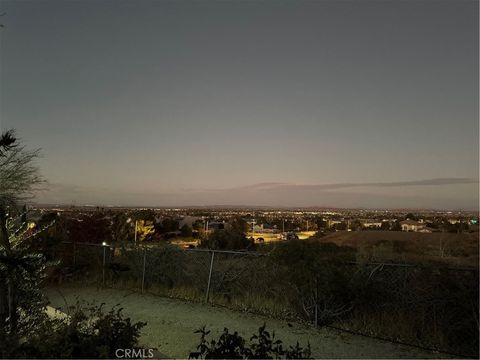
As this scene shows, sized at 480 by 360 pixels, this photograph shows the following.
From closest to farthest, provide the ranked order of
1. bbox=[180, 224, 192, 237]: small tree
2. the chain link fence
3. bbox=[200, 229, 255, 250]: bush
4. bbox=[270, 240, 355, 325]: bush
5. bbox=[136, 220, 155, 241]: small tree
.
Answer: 1. the chain link fence
2. bbox=[270, 240, 355, 325]: bush
3. bbox=[200, 229, 255, 250]: bush
4. bbox=[136, 220, 155, 241]: small tree
5. bbox=[180, 224, 192, 237]: small tree

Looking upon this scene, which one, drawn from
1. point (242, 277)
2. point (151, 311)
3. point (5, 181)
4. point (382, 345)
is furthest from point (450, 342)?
point (5, 181)

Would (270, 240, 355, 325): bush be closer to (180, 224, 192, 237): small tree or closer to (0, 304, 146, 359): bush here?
(0, 304, 146, 359): bush

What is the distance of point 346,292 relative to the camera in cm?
850

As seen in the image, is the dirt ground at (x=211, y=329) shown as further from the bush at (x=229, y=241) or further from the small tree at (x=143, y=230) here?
the small tree at (x=143, y=230)

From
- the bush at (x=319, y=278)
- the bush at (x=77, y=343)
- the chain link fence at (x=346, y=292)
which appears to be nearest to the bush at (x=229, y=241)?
the chain link fence at (x=346, y=292)

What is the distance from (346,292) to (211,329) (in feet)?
9.09

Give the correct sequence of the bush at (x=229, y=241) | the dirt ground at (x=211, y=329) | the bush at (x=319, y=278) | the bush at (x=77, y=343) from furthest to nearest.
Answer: the bush at (x=229, y=241)
the bush at (x=319, y=278)
the dirt ground at (x=211, y=329)
the bush at (x=77, y=343)

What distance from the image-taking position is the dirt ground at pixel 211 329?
673cm

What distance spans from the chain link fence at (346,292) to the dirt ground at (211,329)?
1.31 feet

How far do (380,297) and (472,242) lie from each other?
2.25 meters

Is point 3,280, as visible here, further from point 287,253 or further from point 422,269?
point 422,269

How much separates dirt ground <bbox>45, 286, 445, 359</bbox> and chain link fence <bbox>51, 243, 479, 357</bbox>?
40cm

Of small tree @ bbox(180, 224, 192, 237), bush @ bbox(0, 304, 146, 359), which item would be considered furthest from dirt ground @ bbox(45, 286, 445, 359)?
small tree @ bbox(180, 224, 192, 237)

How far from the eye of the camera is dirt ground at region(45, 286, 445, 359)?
22.1ft
